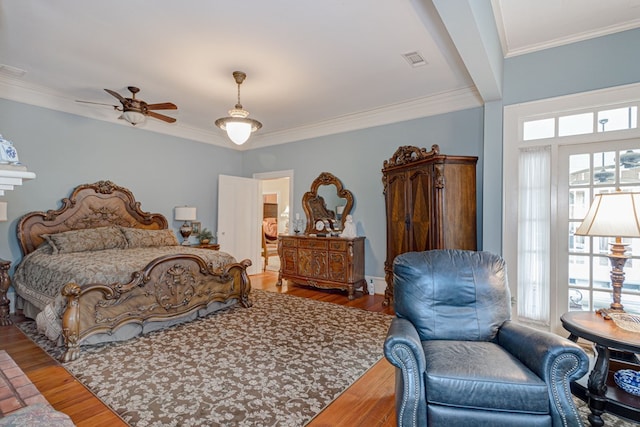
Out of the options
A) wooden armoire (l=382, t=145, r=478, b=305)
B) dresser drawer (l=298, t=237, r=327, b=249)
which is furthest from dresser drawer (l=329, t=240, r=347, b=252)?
wooden armoire (l=382, t=145, r=478, b=305)

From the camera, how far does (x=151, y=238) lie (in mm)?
4688

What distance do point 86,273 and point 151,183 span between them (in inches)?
105

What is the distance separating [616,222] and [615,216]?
1.6 inches

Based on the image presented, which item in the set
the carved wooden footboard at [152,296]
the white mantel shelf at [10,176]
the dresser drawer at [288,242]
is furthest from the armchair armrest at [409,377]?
the dresser drawer at [288,242]

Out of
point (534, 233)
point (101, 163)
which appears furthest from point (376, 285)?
point (101, 163)

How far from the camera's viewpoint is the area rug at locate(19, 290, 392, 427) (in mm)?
2010

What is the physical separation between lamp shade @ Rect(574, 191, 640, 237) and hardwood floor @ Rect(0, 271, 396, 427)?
1.77m

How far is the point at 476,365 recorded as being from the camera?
1669 mm

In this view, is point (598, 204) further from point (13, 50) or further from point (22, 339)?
point (13, 50)

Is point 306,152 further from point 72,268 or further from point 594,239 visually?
point 594,239

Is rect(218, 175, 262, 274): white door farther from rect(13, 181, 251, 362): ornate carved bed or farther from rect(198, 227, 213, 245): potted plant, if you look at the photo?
rect(13, 181, 251, 362): ornate carved bed

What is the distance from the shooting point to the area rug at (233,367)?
2010 mm

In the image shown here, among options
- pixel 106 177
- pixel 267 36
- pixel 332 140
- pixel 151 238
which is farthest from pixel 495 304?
pixel 106 177

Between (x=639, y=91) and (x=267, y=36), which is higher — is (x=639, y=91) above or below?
below
